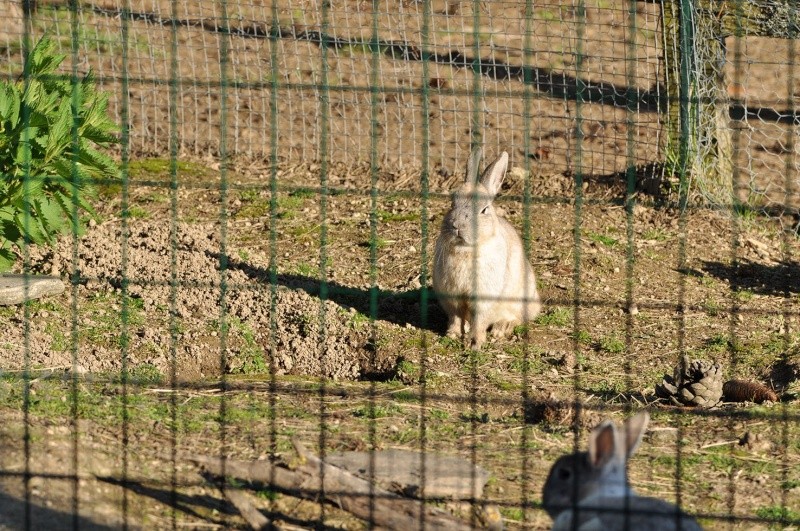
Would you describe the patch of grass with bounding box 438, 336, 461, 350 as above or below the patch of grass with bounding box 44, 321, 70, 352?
below

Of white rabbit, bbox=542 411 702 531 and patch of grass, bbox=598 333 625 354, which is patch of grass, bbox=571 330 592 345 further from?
white rabbit, bbox=542 411 702 531

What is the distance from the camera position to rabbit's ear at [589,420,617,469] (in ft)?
11.0

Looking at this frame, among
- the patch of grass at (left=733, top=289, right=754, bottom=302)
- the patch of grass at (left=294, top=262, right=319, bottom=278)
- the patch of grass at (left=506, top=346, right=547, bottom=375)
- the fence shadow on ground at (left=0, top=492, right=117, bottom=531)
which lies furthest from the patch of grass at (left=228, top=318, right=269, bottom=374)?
the patch of grass at (left=733, top=289, right=754, bottom=302)

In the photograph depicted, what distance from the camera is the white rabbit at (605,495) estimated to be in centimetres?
325

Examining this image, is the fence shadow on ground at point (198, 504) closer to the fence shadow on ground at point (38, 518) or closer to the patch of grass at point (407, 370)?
the fence shadow on ground at point (38, 518)

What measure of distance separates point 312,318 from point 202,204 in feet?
6.55

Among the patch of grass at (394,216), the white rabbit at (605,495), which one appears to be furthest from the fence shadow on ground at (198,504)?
the patch of grass at (394,216)

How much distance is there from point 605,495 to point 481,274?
3486mm

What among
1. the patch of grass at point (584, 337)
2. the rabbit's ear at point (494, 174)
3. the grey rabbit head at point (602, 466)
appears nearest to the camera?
the grey rabbit head at point (602, 466)

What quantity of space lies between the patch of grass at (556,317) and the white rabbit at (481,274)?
0.07m

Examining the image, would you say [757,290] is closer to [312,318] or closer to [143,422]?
[312,318]

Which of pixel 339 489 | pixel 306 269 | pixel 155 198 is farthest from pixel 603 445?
pixel 155 198

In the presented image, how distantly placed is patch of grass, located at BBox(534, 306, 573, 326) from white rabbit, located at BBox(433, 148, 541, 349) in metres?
0.07

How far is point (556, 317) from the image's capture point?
704cm
